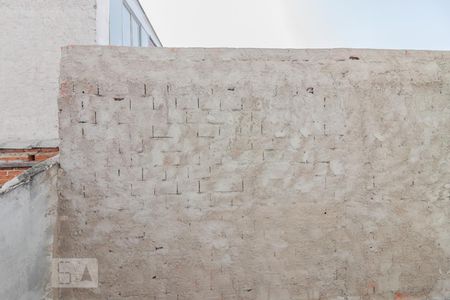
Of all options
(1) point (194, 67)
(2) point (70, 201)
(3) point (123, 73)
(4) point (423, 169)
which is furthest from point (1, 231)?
(4) point (423, 169)

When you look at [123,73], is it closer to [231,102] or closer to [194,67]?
[194,67]

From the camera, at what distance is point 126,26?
21.0 ft

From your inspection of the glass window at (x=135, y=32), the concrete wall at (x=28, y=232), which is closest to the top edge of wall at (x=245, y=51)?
the concrete wall at (x=28, y=232)

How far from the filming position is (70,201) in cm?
320

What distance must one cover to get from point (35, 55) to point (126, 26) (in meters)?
1.74

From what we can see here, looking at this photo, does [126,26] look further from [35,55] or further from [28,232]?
[28,232]

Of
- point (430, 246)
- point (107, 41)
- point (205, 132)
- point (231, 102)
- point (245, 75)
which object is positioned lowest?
point (430, 246)

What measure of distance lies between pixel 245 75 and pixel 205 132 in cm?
58

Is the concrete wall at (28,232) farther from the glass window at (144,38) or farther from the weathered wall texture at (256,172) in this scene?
the glass window at (144,38)

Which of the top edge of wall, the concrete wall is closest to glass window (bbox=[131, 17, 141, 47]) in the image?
the top edge of wall

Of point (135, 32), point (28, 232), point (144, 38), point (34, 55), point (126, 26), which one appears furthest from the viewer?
point (144, 38)

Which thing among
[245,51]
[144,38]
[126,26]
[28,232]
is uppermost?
[144,38]

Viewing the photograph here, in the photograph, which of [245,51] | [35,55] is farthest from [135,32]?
[245,51]

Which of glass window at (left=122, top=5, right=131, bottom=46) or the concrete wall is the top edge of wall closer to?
the concrete wall
